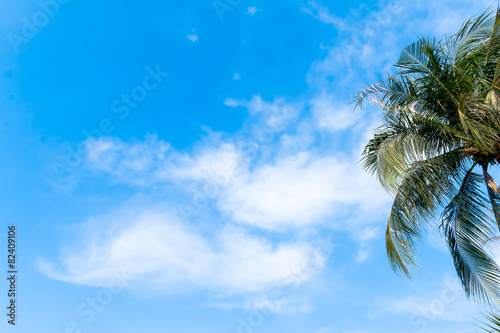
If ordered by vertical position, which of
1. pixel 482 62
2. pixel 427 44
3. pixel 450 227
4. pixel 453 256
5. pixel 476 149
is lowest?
pixel 453 256

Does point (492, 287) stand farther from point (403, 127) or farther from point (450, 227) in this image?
point (403, 127)

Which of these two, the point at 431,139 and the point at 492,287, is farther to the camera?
the point at 431,139

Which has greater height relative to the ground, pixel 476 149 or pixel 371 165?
pixel 371 165

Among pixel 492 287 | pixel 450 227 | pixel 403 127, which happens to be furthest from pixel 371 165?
pixel 492 287

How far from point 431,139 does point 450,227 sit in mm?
2279

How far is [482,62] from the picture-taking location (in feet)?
30.9

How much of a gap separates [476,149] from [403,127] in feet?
5.70

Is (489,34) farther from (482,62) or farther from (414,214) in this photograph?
(414,214)

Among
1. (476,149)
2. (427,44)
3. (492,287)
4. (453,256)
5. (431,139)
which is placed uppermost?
(427,44)

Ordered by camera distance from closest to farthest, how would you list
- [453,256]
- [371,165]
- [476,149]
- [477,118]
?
[477,118] → [476,149] → [453,256] → [371,165]

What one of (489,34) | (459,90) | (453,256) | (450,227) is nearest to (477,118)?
(459,90)

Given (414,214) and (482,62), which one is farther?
(414,214)

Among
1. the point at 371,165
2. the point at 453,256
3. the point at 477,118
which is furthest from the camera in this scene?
the point at 371,165

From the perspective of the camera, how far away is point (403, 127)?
1033 centimetres
